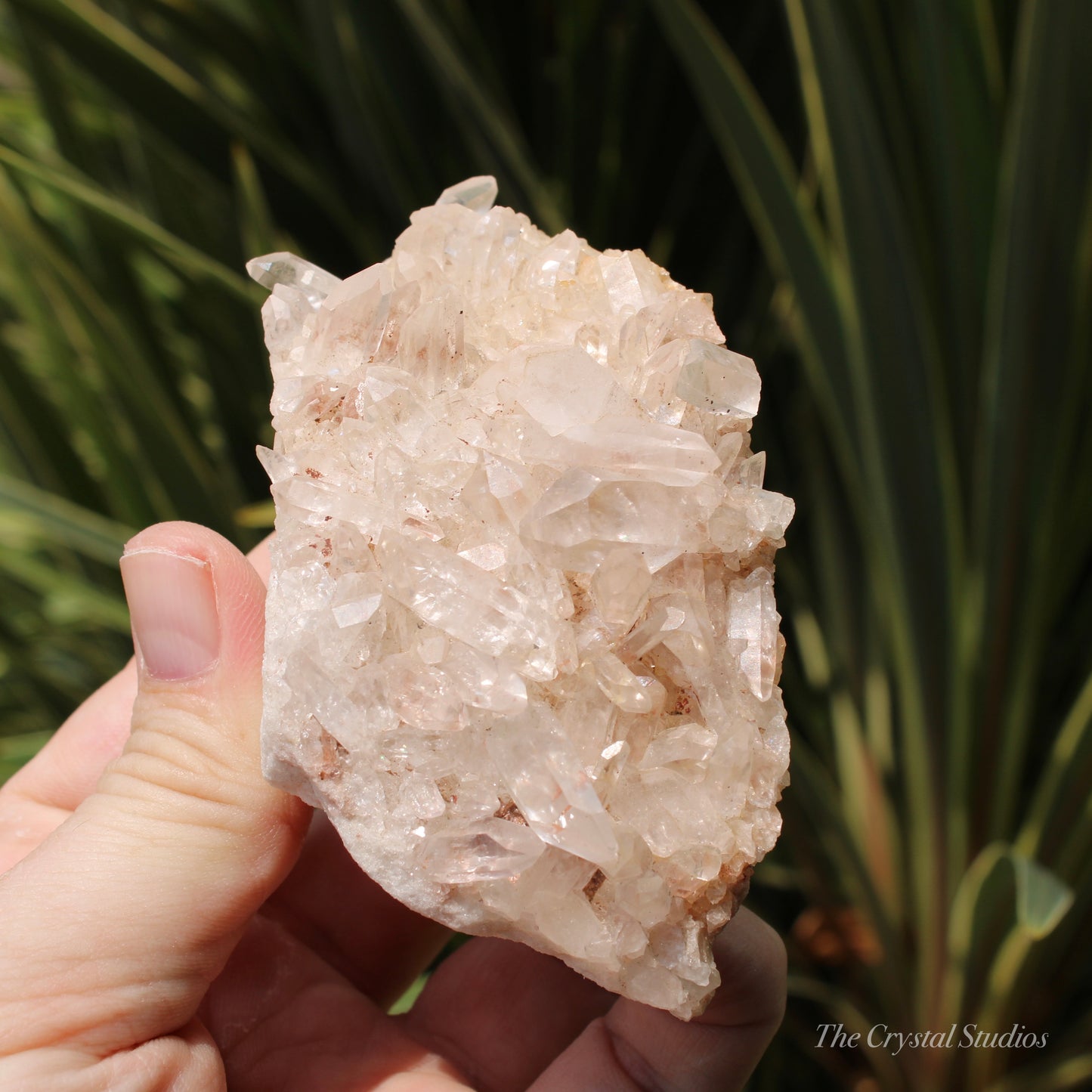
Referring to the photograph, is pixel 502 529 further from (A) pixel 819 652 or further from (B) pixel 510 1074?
(A) pixel 819 652

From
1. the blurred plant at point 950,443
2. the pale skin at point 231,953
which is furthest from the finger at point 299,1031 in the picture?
the blurred plant at point 950,443

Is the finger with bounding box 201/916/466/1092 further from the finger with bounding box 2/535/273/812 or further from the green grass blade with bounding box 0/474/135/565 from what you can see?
the green grass blade with bounding box 0/474/135/565

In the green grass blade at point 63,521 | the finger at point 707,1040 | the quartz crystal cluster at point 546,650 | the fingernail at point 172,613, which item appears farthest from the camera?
the green grass blade at point 63,521

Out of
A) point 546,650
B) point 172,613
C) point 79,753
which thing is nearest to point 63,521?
point 79,753

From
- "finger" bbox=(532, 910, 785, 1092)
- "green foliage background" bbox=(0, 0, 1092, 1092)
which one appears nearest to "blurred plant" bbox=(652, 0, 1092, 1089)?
"green foliage background" bbox=(0, 0, 1092, 1092)

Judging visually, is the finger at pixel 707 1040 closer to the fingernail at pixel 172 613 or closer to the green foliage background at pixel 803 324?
the green foliage background at pixel 803 324

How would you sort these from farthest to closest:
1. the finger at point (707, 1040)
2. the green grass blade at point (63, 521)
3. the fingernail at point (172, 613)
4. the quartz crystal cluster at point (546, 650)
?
the green grass blade at point (63, 521) < the finger at point (707, 1040) < the fingernail at point (172, 613) < the quartz crystal cluster at point (546, 650)

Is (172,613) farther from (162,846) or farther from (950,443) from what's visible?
(950,443)
